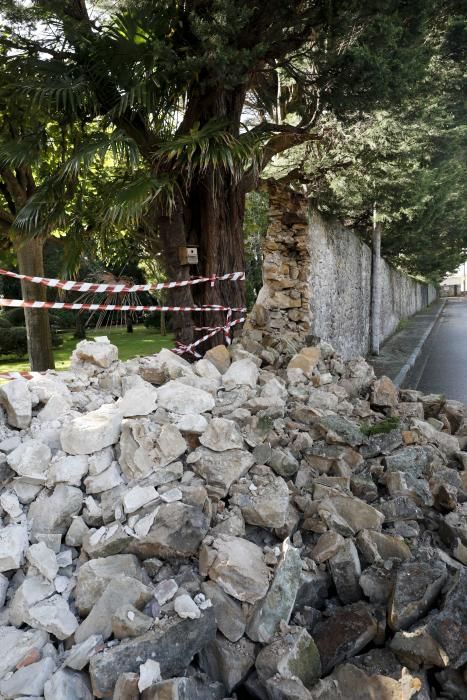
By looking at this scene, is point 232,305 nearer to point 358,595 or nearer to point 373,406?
point 373,406

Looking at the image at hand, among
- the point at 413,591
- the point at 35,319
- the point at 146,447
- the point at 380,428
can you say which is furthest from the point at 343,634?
the point at 35,319

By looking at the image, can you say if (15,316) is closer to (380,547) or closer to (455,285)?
(380,547)

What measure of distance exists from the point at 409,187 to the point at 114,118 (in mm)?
5931

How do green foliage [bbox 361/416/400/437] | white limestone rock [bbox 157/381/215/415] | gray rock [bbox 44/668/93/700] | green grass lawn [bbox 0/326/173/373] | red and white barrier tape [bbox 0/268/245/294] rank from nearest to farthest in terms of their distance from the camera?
gray rock [bbox 44/668/93/700] < white limestone rock [bbox 157/381/215/415] < green foliage [bbox 361/416/400/437] < red and white barrier tape [bbox 0/268/245/294] < green grass lawn [bbox 0/326/173/373]

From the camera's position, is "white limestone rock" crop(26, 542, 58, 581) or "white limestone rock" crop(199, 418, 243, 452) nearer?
"white limestone rock" crop(26, 542, 58, 581)

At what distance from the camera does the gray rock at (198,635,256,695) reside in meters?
2.46

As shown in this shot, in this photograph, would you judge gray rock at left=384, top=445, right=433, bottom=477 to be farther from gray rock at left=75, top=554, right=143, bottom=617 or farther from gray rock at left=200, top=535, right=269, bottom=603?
gray rock at left=75, top=554, right=143, bottom=617

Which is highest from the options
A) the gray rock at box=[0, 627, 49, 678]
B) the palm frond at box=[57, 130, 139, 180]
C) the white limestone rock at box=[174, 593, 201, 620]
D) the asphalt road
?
the palm frond at box=[57, 130, 139, 180]

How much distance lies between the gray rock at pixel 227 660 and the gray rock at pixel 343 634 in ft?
1.19

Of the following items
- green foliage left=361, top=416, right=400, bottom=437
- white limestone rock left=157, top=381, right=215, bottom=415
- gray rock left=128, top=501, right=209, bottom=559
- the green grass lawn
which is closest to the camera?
gray rock left=128, top=501, right=209, bottom=559

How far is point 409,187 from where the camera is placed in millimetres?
9367

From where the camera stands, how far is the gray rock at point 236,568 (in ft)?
8.94

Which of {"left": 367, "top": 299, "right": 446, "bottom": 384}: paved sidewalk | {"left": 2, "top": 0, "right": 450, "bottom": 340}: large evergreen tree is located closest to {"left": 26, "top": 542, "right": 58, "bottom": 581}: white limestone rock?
{"left": 2, "top": 0, "right": 450, "bottom": 340}: large evergreen tree

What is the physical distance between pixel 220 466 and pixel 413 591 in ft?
4.49
